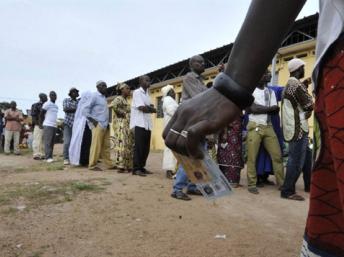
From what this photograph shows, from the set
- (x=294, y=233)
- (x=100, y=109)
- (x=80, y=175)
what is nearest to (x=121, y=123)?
(x=100, y=109)

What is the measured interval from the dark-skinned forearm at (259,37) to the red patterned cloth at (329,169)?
0.14 metres

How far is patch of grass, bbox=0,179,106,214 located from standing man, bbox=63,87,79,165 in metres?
3.38

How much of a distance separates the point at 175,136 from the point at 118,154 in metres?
6.93

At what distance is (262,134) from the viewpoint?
598 cm

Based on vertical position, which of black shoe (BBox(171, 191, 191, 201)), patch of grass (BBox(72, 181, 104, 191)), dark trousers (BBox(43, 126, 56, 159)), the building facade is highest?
the building facade

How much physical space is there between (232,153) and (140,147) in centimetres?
169

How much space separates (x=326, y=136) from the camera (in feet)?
3.41

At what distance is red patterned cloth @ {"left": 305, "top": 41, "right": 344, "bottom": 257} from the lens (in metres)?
0.93

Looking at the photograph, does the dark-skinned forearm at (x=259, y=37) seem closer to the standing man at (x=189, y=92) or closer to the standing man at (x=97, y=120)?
the standing man at (x=189, y=92)

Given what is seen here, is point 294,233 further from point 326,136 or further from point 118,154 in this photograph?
point 118,154

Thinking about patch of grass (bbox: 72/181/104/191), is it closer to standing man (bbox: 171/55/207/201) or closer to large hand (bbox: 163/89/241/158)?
standing man (bbox: 171/55/207/201)

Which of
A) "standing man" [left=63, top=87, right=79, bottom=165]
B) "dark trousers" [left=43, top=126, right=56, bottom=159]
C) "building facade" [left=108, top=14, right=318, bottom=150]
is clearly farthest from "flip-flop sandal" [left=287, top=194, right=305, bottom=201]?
"dark trousers" [left=43, top=126, right=56, bottom=159]

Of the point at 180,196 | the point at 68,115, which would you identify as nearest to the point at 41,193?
the point at 180,196

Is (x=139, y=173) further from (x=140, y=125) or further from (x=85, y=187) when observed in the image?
(x=85, y=187)
